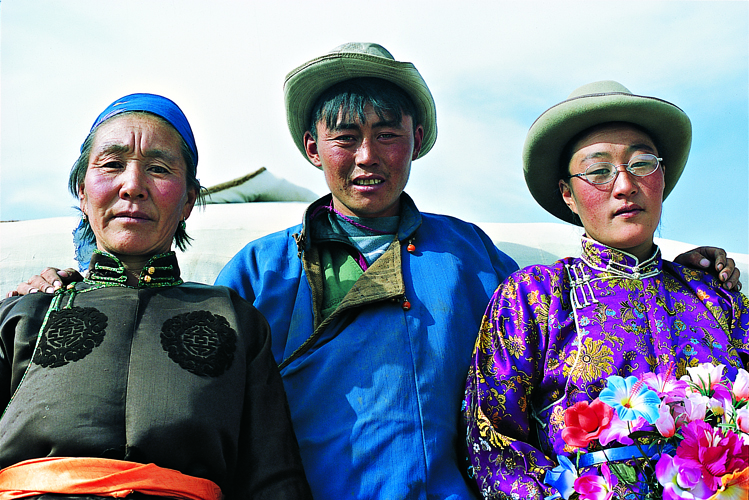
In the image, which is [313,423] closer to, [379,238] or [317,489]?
[317,489]

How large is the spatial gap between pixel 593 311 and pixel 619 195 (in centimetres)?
46

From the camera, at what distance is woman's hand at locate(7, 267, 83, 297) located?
2.28 m

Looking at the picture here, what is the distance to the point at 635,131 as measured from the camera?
104 inches

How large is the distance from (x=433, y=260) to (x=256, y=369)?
36.9 inches

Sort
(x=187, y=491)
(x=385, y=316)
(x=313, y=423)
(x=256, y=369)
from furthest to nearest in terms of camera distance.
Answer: (x=385, y=316), (x=313, y=423), (x=256, y=369), (x=187, y=491)

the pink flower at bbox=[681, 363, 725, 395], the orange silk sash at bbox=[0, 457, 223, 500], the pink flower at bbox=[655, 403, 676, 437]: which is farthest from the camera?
the pink flower at bbox=[681, 363, 725, 395]

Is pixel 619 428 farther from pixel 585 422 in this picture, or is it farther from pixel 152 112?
pixel 152 112

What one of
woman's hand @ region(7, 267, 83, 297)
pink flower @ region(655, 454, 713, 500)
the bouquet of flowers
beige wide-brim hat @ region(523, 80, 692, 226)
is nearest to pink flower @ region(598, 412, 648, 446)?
the bouquet of flowers

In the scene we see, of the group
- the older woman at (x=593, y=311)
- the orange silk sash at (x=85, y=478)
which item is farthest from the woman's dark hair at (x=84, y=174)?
→ the older woman at (x=593, y=311)

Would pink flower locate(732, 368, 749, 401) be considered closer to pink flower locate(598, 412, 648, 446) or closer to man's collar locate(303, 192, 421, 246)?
pink flower locate(598, 412, 648, 446)

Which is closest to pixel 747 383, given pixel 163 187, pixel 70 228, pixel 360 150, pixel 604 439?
pixel 604 439

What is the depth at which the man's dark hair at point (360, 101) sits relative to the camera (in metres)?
2.87

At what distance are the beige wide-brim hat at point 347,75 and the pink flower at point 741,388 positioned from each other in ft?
5.81

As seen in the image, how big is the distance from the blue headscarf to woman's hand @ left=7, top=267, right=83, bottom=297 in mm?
154
